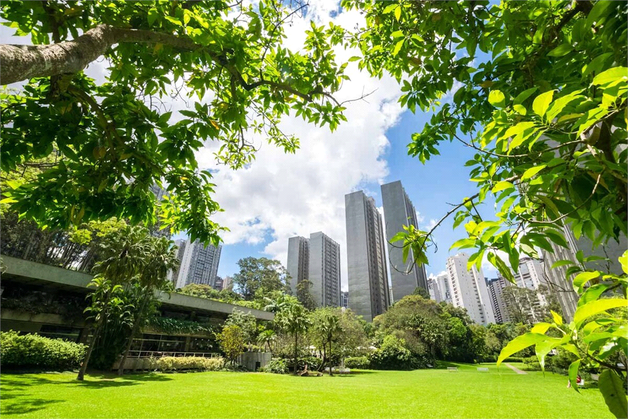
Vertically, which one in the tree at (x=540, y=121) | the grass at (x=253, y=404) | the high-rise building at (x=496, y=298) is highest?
the high-rise building at (x=496, y=298)

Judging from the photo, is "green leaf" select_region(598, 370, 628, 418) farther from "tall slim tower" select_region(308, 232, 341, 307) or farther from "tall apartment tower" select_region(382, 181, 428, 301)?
"tall slim tower" select_region(308, 232, 341, 307)

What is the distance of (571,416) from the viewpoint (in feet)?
28.9

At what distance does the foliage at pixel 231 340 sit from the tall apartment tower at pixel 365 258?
52.2 meters

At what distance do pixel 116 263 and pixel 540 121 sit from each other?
1823 centimetres

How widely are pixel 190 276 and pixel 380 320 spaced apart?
64729 millimetres

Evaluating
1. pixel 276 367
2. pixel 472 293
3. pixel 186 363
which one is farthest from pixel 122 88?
pixel 472 293

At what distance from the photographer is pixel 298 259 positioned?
8069cm

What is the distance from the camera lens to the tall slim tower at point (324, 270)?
265ft

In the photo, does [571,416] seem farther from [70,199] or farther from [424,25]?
[70,199]

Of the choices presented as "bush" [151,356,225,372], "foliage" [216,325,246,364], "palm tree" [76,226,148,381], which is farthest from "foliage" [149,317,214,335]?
"palm tree" [76,226,148,381]

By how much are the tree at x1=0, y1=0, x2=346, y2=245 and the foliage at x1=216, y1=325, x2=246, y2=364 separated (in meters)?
22.8

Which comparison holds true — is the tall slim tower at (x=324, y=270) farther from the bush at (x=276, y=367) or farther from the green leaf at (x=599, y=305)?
the green leaf at (x=599, y=305)

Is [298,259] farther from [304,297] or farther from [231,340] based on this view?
[231,340]

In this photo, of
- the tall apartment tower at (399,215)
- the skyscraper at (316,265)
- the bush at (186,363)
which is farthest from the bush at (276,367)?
the skyscraper at (316,265)
